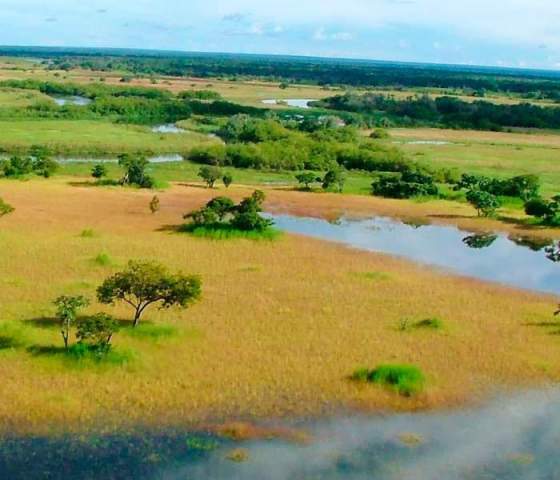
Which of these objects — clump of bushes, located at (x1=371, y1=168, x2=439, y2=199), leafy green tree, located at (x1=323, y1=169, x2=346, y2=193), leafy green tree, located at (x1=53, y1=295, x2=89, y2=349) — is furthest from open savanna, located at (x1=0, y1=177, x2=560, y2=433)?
clump of bushes, located at (x1=371, y1=168, x2=439, y2=199)

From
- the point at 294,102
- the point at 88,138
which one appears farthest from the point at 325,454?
the point at 294,102

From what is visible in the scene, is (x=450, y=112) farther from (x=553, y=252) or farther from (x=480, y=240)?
(x=553, y=252)

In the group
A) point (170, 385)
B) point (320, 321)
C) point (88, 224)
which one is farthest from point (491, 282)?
point (88, 224)

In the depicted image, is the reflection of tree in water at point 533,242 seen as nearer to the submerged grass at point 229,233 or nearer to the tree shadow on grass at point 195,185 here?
the submerged grass at point 229,233

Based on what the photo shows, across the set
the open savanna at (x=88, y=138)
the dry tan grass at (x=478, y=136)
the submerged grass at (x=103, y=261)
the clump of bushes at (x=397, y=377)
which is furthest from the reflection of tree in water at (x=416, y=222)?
the dry tan grass at (x=478, y=136)

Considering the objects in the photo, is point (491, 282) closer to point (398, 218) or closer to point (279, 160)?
point (398, 218)

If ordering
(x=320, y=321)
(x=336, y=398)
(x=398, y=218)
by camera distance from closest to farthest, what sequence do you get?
(x=336, y=398) → (x=320, y=321) → (x=398, y=218)
